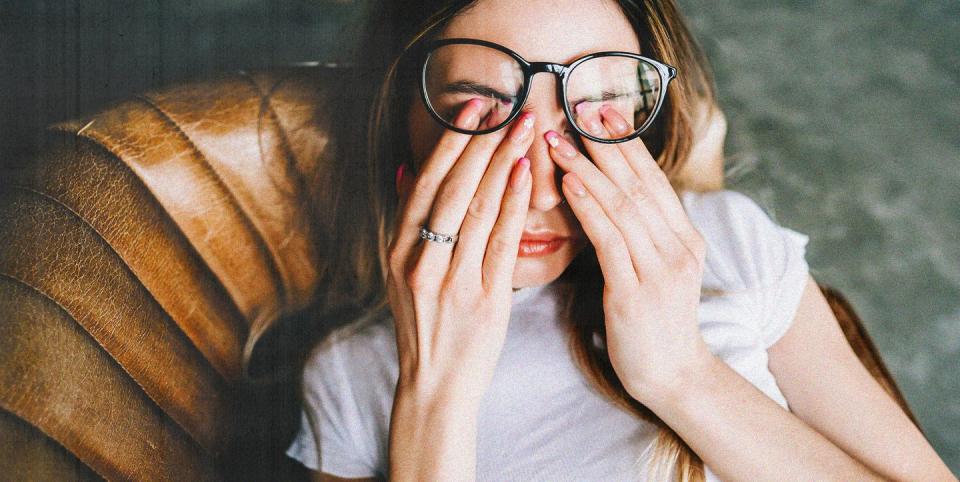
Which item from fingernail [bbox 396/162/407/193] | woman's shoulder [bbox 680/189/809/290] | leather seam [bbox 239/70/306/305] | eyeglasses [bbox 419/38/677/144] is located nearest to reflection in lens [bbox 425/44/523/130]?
eyeglasses [bbox 419/38/677/144]

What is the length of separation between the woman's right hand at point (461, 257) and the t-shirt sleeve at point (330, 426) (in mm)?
139

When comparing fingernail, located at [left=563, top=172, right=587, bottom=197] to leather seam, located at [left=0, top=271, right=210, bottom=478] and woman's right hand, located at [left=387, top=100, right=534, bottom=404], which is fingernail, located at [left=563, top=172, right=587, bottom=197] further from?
leather seam, located at [left=0, top=271, right=210, bottom=478]

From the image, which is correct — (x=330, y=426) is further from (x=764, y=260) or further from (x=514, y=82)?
(x=764, y=260)

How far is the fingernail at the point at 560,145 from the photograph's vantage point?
510 mm

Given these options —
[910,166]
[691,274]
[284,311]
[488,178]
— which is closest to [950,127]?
[910,166]

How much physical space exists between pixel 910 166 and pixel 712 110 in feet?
0.76

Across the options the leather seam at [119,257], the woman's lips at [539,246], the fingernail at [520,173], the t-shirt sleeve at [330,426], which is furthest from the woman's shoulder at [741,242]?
the leather seam at [119,257]

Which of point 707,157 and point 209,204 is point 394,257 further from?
point 707,157

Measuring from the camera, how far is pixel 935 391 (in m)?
0.73

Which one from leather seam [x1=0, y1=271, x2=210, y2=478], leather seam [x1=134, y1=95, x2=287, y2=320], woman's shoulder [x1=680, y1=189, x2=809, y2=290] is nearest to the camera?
leather seam [x1=0, y1=271, x2=210, y2=478]

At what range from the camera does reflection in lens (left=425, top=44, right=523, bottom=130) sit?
51cm

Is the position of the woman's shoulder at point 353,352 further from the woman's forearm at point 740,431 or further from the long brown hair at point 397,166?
the woman's forearm at point 740,431

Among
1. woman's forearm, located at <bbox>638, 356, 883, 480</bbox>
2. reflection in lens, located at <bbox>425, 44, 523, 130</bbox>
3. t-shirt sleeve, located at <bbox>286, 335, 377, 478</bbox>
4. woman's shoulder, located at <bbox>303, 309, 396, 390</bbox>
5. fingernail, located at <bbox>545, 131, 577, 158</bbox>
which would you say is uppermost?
reflection in lens, located at <bbox>425, 44, 523, 130</bbox>

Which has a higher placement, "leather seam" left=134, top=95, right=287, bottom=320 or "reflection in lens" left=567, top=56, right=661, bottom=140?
"reflection in lens" left=567, top=56, right=661, bottom=140
